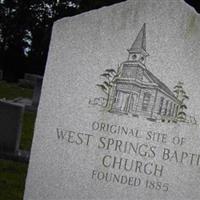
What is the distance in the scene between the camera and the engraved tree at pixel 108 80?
4641 millimetres

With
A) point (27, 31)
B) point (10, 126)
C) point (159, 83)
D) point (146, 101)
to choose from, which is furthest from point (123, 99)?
point (27, 31)

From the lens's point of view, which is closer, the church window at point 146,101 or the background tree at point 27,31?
the church window at point 146,101

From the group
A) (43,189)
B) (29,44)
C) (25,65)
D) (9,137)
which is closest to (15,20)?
(29,44)

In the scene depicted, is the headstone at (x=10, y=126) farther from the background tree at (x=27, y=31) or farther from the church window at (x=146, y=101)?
the background tree at (x=27, y=31)

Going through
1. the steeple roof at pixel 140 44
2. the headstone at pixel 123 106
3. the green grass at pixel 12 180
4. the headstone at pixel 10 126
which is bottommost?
the green grass at pixel 12 180

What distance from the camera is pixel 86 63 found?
470 cm

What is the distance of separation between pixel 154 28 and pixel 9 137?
450cm

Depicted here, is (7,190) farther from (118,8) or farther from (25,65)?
(25,65)

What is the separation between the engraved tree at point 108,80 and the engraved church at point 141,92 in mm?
17

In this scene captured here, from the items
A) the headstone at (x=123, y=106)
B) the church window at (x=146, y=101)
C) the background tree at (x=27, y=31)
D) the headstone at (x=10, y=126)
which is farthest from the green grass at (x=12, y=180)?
the background tree at (x=27, y=31)

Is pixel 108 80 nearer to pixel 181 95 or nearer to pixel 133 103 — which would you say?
pixel 133 103

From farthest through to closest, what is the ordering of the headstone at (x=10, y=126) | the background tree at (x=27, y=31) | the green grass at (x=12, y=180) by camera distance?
the background tree at (x=27, y=31) < the headstone at (x=10, y=126) < the green grass at (x=12, y=180)

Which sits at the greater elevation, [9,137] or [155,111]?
[155,111]

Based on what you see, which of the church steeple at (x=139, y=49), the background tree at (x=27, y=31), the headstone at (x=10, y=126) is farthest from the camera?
the background tree at (x=27, y=31)
